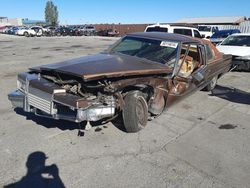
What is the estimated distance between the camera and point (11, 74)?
9.33 m

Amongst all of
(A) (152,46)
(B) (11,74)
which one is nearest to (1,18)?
(B) (11,74)

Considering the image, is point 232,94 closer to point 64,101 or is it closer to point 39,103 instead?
point 64,101

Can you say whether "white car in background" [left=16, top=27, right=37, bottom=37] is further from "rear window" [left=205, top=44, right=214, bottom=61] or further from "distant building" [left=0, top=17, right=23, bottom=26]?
"distant building" [left=0, top=17, right=23, bottom=26]

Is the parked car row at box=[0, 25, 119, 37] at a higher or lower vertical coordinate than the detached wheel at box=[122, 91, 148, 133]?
higher

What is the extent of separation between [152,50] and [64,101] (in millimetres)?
2298

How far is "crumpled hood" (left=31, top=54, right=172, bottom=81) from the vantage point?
149 inches

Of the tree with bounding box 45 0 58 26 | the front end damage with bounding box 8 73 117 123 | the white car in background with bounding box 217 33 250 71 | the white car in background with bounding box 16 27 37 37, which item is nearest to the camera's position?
the front end damage with bounding box 8 73 117 123

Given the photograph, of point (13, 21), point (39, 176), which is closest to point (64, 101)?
point (39, 176)

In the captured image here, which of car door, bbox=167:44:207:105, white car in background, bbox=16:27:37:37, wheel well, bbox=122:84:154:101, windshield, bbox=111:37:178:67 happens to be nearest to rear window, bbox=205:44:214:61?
car door, bbox=167:44:207:105

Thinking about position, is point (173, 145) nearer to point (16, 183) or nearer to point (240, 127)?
point (240, 127)

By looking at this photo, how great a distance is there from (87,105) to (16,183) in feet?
4.27

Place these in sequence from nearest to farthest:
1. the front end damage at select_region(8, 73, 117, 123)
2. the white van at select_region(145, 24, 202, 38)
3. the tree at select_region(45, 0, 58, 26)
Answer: the front end damage at select_region(8, 73, 117, 123) < the white van at select_region(145, 24, 202, 38) < the tree at select_region(45, 0, 58, 26)

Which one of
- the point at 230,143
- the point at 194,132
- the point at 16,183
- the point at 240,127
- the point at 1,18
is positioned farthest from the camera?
the point at 1,18

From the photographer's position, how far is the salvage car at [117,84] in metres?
3.82
